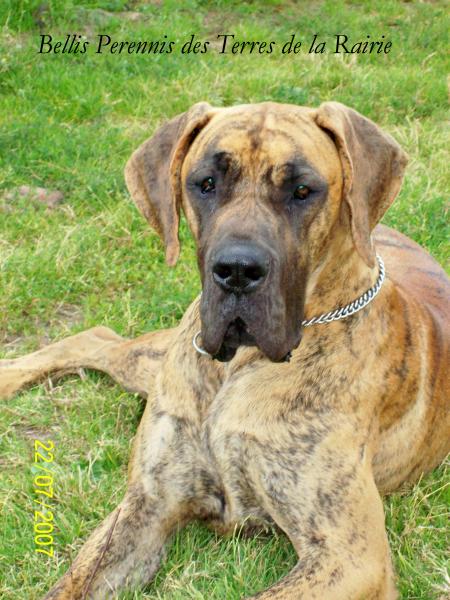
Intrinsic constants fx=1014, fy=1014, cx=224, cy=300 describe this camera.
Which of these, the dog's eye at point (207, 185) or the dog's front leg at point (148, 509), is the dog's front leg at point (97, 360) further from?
the dog's eye at point (207, 185)

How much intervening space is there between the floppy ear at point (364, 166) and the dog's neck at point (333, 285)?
0.11 meters

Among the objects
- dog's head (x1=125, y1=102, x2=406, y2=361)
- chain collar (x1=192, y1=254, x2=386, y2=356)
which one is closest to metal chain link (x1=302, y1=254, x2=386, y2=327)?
chain collar (x1=192, y1=254, x2=386, y2=356)

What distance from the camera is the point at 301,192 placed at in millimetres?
3201

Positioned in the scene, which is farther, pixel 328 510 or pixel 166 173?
pixel 166 173

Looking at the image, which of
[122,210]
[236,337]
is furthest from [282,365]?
[122,210]

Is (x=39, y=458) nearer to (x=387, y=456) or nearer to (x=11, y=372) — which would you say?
(x=11, y=372)

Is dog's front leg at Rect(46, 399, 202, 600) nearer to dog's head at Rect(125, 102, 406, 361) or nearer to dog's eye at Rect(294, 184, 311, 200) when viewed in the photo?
dog's head at Rect(125, 102, 406, 361)

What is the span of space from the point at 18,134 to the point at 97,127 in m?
0.57

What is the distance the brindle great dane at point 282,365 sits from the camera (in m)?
3.16

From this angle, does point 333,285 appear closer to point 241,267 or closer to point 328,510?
point 241,267

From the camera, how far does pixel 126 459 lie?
161 inches

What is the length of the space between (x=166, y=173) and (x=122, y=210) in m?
2.31

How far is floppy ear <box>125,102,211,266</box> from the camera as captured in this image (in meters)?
3.51
